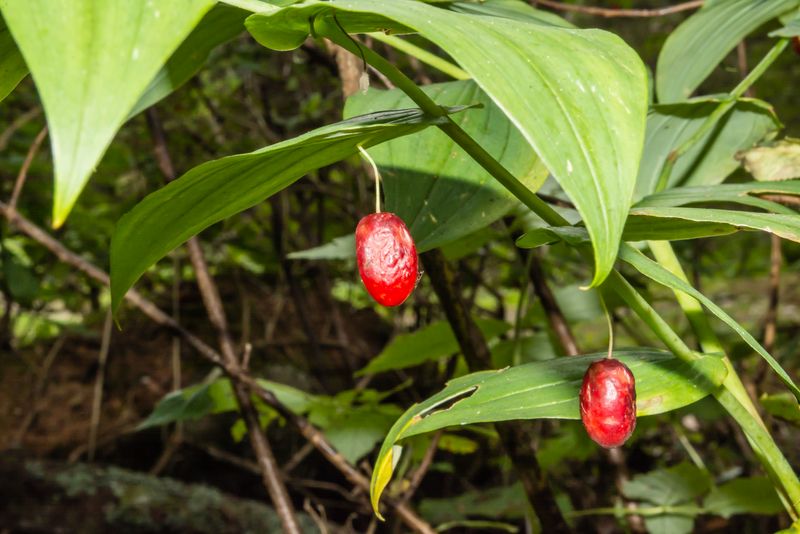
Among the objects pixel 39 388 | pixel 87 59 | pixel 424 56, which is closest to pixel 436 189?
pixel 424 56

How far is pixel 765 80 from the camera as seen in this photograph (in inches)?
123

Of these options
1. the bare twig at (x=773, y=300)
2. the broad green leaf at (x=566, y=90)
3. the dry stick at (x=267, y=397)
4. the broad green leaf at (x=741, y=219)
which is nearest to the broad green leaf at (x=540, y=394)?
the broad green leaf at (x=741, y=219)

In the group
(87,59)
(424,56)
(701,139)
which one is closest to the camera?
(87,59)

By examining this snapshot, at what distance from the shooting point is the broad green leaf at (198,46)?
24.9 inches

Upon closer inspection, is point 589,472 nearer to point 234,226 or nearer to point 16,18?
point 234,226

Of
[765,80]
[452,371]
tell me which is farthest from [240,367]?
[765,80]

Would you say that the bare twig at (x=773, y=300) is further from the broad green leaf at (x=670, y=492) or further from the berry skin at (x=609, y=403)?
the berry skin at (x=609, y=403)

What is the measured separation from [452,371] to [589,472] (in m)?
1.02

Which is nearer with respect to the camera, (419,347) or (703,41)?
(703,41)

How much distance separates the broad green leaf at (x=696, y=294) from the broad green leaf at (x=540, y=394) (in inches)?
4.1

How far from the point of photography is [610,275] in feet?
2.06

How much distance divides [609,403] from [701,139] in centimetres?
69

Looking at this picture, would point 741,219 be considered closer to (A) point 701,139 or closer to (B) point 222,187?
(B) point 222,187

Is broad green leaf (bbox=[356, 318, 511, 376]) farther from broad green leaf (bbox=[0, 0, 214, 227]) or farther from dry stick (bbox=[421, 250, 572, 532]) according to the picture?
broad green leaf (bbox=[0, 0, 214, 227])
